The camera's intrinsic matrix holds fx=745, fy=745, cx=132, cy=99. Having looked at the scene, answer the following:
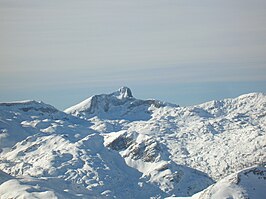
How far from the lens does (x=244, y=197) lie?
19938 centimetres

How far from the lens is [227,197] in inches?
7859

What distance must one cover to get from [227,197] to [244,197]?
4524mm
